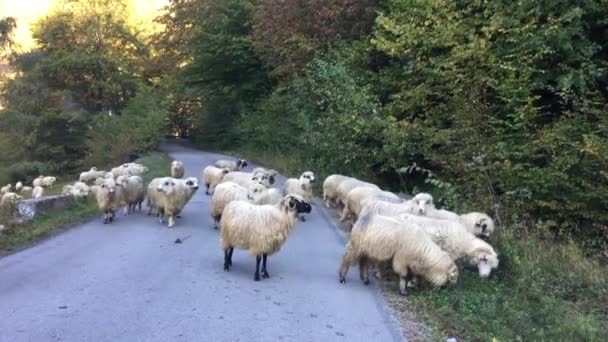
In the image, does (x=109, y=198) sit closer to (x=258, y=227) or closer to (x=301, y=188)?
(x=301, y=188)

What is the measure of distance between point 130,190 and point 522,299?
403 inches

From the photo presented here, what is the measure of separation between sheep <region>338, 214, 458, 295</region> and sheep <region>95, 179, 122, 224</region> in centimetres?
743

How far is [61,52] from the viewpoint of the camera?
42406 mm

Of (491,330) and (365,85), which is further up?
(365,85)

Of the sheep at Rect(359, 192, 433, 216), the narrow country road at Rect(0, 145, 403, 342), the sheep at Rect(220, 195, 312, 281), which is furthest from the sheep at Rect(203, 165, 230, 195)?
the sheep at Rect(220, 195, 312, 281)

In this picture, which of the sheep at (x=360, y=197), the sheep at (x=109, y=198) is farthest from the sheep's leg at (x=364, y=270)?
the sheep at (x=109, y=198)

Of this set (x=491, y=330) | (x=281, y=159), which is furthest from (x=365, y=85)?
(x=491, y=330)

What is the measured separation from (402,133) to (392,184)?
3.93 metres

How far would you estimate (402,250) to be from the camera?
8.57m

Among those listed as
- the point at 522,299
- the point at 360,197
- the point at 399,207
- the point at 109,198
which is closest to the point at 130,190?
the point at 109,198

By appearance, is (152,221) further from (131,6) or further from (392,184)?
(131,6)

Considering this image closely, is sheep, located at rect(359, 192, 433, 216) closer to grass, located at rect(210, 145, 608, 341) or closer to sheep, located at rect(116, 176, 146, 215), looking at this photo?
grass, located at rect(210, 145, 608, 341)

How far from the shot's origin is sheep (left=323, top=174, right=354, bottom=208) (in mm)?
16016

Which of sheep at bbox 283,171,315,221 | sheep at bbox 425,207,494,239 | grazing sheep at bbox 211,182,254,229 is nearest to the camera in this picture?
sheep at bbox 425,207,494,239
